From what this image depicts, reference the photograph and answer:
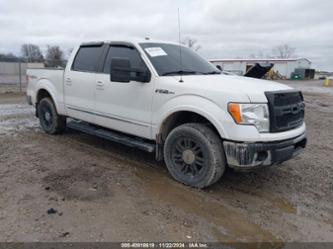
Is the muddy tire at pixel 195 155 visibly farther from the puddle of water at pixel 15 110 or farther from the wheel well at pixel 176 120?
the puddle of water at pixel 15 110

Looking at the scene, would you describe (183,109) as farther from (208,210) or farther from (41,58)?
(41,58)

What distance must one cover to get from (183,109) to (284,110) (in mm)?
1274

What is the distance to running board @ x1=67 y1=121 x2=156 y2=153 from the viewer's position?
15.8 feet

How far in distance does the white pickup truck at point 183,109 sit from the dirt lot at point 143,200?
43 centimetres

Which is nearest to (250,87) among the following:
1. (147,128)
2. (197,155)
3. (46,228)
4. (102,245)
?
(197,155)

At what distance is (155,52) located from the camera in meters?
4.91

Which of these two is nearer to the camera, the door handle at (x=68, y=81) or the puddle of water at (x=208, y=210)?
the puddle of water at (x=208, y=210)

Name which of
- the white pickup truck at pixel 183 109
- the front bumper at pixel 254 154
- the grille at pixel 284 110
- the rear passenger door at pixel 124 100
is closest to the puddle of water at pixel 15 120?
the white pickup truck at pixel 183 109

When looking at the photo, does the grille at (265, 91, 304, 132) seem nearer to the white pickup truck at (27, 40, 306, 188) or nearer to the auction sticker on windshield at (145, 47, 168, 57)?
the white pickup truck at (27, 40, 306, 188)

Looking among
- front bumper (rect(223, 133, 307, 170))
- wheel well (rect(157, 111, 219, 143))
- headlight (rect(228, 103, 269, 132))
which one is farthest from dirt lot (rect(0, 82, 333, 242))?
headlight (rect(228, 103, 269, 132))

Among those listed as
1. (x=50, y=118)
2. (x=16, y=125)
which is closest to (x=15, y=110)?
(x=16, y=125)

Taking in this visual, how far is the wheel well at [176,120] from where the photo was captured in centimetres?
442

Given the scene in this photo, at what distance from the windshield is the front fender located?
56 cm

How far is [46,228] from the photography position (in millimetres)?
3180
